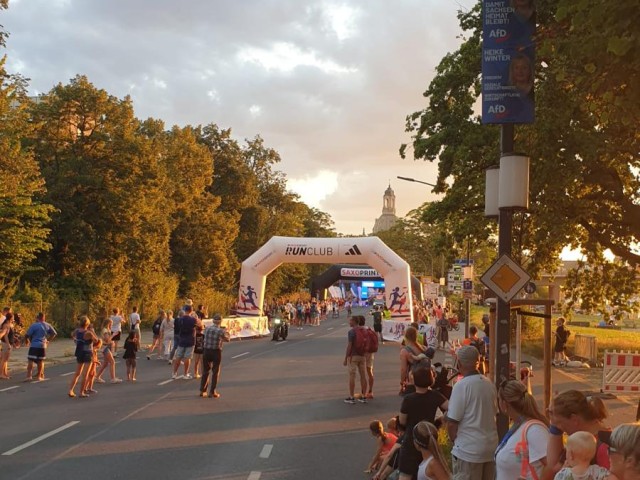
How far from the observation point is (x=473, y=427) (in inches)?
252

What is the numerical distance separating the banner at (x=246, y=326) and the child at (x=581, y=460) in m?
31.8

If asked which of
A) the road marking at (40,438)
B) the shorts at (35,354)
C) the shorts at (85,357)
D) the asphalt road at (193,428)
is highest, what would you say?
the shorts at (85,357)

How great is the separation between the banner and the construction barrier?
20.9 m

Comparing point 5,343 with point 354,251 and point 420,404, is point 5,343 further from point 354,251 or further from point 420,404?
point 354,251

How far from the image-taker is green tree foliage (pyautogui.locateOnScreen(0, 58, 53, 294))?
1082 inches

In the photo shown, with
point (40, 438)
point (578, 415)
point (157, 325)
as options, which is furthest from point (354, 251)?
point (578, 415)

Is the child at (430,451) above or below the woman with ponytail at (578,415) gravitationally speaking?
below

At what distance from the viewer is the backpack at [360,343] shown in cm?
1538

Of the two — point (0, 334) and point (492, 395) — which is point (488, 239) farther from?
point (492, 395)

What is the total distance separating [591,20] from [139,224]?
3496cm

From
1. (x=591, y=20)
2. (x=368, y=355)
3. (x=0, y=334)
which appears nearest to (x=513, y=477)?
(x=591, y=20)

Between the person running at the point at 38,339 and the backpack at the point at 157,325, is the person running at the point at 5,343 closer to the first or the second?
the person running at the point at 38,339

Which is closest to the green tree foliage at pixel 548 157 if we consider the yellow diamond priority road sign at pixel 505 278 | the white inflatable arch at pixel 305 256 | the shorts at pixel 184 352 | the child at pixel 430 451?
the yellow diamond priority road sign at pixel 505 278

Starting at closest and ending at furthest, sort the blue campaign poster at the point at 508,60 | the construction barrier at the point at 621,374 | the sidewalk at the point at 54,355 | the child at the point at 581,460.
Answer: the child at the point at 581,460, the blue campaign poster at the point at 508,60, the construction barrier at the point at 621,374, the sidewalk at the point at 54,355
